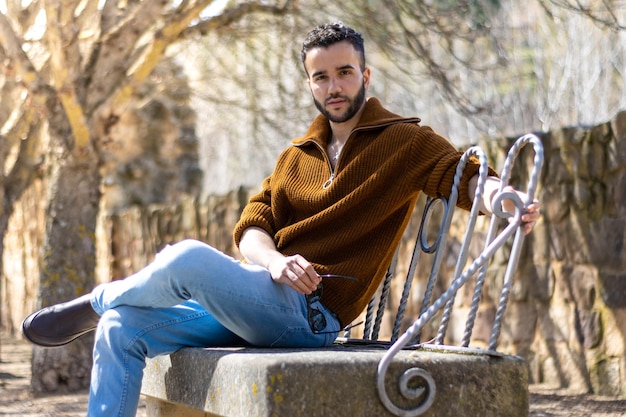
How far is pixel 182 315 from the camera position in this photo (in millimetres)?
2932

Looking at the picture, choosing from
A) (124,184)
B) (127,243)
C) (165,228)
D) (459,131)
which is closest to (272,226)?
(165,228)

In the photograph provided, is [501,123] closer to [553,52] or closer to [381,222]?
[553,52]

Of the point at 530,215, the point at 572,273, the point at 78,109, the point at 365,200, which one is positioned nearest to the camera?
the point at 530,215

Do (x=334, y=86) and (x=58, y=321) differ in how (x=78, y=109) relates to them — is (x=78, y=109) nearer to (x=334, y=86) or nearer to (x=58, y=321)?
(x=58, y=321)

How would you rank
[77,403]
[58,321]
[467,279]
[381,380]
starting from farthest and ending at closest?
[77,403] → [58,321] → [467,279] → [381,380]

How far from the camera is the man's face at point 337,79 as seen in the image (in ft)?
10.2

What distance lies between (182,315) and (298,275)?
45 centimetres

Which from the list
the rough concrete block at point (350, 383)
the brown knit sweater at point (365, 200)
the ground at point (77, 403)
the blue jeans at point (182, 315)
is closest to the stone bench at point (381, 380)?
the rough concrete block at point (350, 383)

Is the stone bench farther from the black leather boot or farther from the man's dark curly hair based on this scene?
the man's dark curly hair

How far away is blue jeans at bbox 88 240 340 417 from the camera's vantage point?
270 centimetres

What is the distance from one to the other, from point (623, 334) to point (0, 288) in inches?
390

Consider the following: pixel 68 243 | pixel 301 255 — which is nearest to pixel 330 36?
pixel 301 255

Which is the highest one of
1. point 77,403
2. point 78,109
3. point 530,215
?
point 78,109

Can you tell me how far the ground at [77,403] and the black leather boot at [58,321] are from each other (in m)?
2.27
